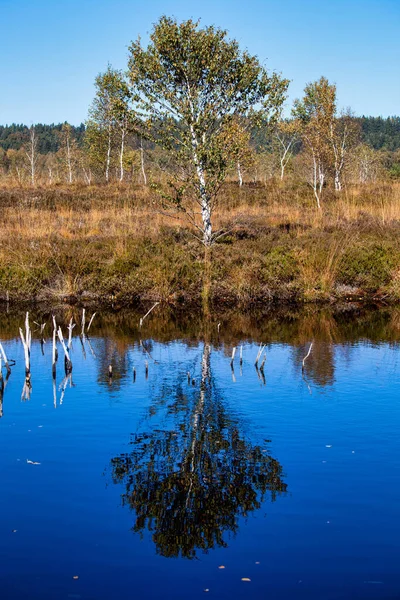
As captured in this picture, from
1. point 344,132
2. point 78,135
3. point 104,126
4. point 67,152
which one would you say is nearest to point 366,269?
point 344,132

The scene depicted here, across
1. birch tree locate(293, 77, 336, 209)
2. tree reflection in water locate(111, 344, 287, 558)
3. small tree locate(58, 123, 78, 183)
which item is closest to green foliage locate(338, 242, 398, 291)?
tree reflection in water locate(111, 344, 287, 558)

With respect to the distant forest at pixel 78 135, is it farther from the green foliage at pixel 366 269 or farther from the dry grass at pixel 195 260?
the green foliage at pixel 366 269

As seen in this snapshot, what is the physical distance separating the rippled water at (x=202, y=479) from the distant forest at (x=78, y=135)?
136441 mm

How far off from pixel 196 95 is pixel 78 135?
457 feet

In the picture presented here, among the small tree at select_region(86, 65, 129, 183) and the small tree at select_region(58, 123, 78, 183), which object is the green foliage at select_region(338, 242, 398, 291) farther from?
the small tree at select_region(58, 123, 78, 183)

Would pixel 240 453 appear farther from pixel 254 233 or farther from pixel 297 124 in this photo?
pixel 297 124

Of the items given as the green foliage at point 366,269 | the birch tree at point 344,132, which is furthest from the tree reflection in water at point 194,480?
the birch tree at point 344,132

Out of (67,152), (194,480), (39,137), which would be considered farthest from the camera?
(39,137)

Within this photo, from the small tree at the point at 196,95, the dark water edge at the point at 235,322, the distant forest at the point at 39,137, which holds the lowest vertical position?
the dark water edge at the point at 235,322

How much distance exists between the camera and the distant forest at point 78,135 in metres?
149

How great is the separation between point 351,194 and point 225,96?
13.5 metres

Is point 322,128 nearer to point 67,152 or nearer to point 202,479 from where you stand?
point 67,152

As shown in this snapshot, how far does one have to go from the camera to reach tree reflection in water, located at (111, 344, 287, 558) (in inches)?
263

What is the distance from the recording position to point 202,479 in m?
7.78
